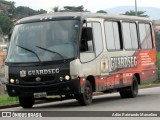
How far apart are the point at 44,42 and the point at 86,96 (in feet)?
6.75

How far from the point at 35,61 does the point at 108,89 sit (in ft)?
12.0

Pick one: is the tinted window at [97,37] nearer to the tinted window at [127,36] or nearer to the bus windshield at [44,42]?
the bus windshield at [44,42]

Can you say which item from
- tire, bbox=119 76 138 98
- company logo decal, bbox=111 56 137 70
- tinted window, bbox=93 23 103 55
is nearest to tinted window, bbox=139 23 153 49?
company logo decal, bbox=111 56 137 70

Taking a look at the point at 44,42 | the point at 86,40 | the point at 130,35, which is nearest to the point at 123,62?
the point at 130,35

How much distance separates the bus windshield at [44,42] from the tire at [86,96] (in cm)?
119

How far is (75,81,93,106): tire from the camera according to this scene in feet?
63.6

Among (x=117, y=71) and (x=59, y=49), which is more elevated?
(x=59, y=49)

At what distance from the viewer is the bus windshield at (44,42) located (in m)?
19.1

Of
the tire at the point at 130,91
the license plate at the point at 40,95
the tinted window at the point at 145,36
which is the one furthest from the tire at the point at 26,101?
the tinted window at the point at 145,36

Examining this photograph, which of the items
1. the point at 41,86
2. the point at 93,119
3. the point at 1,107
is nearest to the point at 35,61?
the point at 41,86

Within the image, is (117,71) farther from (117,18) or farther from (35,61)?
(35,61)

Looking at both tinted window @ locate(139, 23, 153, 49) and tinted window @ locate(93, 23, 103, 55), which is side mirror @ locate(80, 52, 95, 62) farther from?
tinted window @ locate(139, 23, 153, 49)

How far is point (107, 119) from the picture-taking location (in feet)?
47.7

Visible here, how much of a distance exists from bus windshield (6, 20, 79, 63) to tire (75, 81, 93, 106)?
47.0 inches
